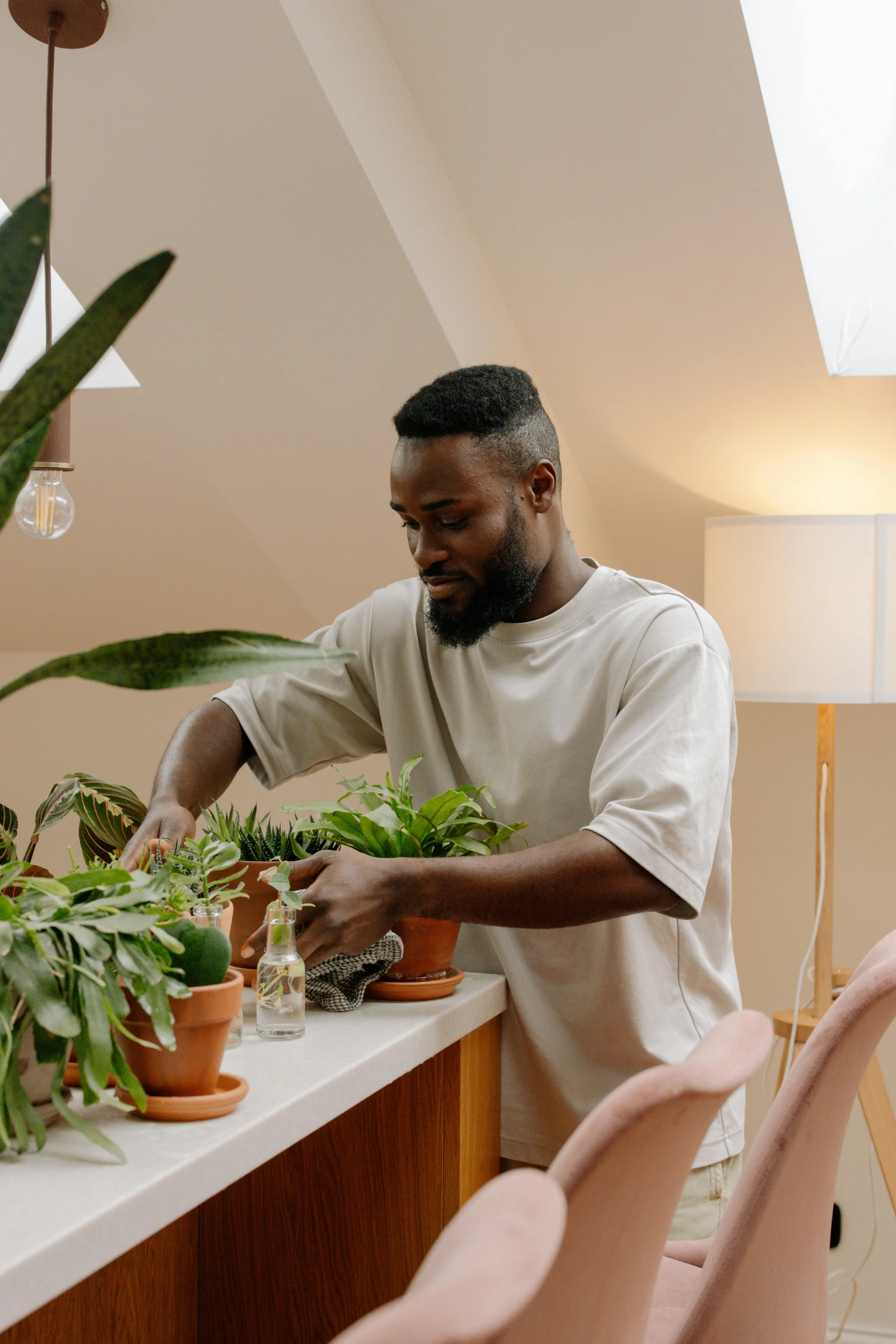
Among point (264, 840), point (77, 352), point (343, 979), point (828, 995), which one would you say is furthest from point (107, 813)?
point (828, 995)

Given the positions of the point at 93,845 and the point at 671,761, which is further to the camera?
the point at 93,845

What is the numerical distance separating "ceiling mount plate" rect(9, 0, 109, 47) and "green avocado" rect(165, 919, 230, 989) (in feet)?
4.61

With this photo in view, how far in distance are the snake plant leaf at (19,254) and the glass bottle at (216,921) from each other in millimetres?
460

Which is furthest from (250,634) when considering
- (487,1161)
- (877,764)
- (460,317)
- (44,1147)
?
(877,764)

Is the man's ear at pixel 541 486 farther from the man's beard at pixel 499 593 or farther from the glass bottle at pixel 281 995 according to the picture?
the glass bottle at pixel 281 995

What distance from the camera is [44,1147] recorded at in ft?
2.50

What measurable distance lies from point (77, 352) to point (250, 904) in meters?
0.62

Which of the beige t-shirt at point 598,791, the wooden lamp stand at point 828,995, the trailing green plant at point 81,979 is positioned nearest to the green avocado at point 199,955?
the trailing green plant at point 81,979

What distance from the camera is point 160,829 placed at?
1.33 m

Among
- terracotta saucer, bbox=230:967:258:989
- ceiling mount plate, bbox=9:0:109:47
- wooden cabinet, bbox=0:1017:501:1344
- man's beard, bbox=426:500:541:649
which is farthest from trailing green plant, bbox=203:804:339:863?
ceiling mount plate, bbox=9:0:109:47

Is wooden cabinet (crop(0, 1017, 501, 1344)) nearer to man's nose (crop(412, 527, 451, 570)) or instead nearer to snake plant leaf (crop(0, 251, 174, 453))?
A: man's nose (crop(412, 527, 451, 570))

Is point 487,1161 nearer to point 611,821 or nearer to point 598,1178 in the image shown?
point 611,821

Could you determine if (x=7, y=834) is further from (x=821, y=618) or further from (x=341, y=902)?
(x=821, y=618)

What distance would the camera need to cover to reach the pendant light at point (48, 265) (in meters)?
1.71
